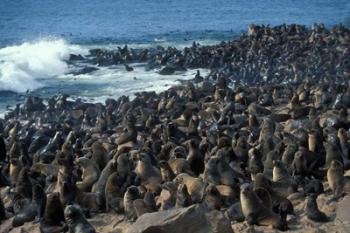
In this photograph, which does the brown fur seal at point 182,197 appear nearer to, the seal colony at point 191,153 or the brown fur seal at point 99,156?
the seal colony at point 191,153

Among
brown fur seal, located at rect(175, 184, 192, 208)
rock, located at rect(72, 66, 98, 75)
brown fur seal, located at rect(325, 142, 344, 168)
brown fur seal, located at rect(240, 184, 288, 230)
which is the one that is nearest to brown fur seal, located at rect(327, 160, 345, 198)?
brown fur seal, located at rect(325, 142, 344, 168)

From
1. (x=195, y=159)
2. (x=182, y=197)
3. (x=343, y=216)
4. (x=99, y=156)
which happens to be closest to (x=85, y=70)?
(x=99, y=156)

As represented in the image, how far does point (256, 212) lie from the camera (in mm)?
9477

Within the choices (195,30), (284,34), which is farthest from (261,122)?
(195,30)

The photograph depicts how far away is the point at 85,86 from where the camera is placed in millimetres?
29891

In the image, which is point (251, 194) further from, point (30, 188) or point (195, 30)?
point (195, 30)

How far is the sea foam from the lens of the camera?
1267 inches

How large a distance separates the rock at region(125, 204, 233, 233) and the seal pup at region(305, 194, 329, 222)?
1.71 metres

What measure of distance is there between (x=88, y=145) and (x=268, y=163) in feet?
18.8

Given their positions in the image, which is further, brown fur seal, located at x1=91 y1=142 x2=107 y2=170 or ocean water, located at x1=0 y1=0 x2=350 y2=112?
ocean water, located at x1=0 y1=0 x2=350 y2=112

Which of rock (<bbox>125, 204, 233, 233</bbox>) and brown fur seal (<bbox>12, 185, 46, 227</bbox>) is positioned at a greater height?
rock (<bbox>125, 204, 233, 233</bbox>)

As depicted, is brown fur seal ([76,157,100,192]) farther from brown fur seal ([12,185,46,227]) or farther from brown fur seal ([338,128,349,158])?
brown fur seal ([338,128,349,158])

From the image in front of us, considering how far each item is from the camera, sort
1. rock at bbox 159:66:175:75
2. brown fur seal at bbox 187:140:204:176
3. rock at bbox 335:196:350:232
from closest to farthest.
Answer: rock at bbox 335:196:350:232, brown fur seal at bbox 187:140:204:176, rock at bbox 159:66:175:75

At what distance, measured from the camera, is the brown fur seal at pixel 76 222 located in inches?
366
